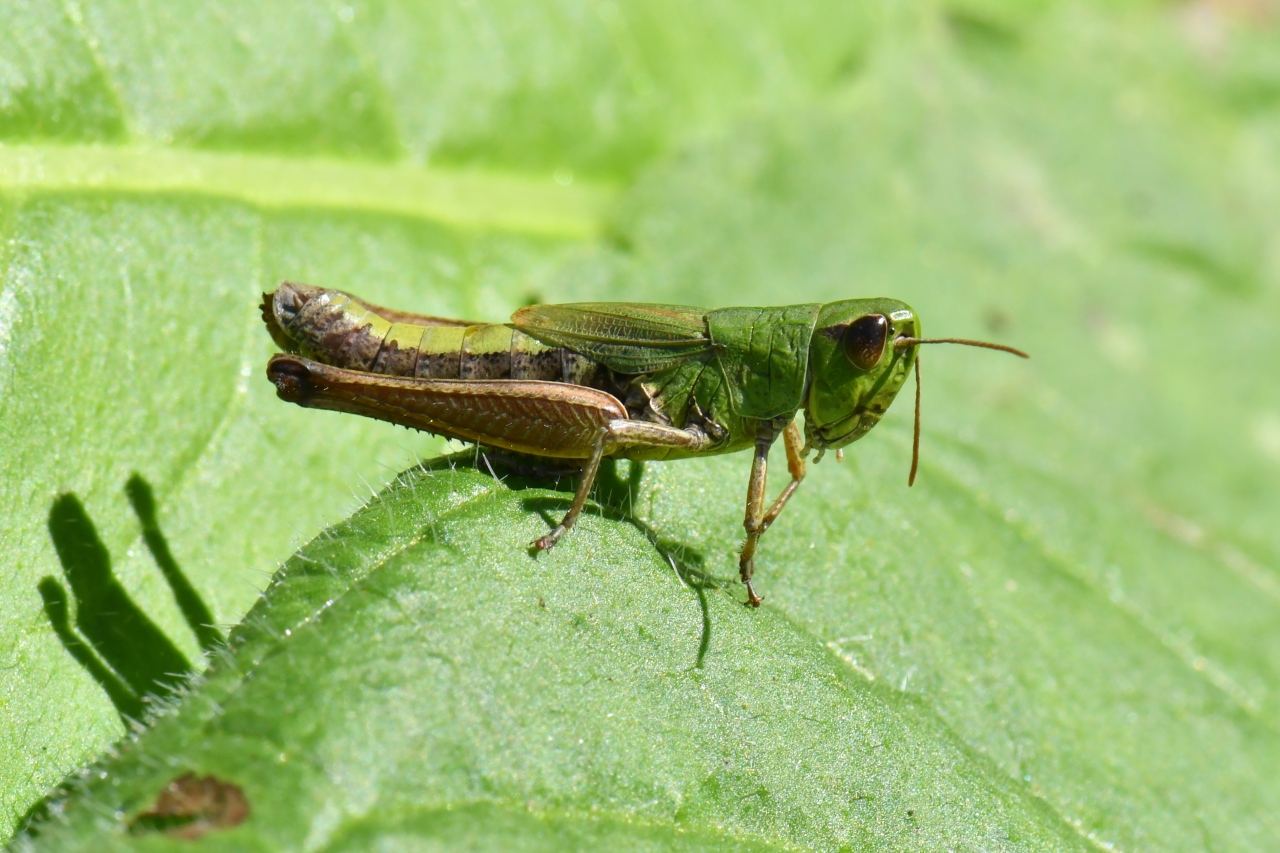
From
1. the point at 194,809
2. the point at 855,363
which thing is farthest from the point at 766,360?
the point at 194,809

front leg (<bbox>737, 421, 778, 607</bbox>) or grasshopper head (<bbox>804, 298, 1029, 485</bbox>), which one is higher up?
grasshopper head (<bbox>804, 298, 1029, 485</bbox>)

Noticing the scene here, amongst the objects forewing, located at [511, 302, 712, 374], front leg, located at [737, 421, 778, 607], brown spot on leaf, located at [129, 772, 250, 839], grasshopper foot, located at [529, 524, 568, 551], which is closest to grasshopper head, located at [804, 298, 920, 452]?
front leg, located at [737, 421, 778, 607]

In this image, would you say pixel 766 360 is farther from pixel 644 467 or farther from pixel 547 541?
pixel 547 541

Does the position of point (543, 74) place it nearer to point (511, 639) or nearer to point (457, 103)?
point (457, 103)

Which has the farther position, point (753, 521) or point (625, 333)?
point (625, 333)

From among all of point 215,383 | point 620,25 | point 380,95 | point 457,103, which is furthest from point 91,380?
point 620,25

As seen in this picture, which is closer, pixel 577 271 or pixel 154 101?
pixel 154 101

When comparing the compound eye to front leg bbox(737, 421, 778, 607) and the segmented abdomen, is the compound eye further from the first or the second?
the segmented abdomen
